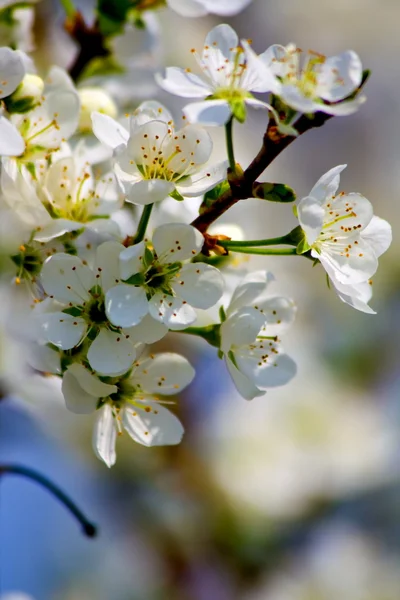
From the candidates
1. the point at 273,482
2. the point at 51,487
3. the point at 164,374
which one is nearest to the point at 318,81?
the point at 164,374

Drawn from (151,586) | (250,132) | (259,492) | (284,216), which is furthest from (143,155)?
(151,586)

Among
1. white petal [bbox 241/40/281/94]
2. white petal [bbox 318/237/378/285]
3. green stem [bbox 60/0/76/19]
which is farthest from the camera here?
green stem [bbox 60/0/76/19]

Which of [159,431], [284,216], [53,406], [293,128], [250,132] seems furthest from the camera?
[284,216]

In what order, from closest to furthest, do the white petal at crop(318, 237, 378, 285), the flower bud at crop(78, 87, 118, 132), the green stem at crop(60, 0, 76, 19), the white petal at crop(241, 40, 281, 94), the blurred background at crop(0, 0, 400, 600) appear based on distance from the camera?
1. the white petal at crop(241, 40, 281, 94)
2. the white petal at crop(318, 237, 378, 285)
3. the flower bud at crop(78, 87, 118, 132)
4. the green stem at crop(60, 0, 76, 19)
5. the blurred background at crop(0, 0, 400, 600)

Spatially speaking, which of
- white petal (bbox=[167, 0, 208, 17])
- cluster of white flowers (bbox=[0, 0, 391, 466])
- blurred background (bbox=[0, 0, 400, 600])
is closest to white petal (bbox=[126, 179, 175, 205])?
cluster of white flowers (bbox=[0, 0, 391, 466])

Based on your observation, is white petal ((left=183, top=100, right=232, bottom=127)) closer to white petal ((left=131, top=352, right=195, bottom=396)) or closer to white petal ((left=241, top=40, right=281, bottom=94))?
white petal ((left=241, top=40, right=281, bottom=94))

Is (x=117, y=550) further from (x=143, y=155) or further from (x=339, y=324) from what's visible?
(x=143, y=155)
